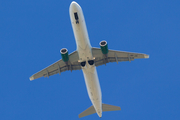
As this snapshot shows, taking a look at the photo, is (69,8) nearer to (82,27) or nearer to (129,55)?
(82,27)

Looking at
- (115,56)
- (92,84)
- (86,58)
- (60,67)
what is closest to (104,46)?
(86,58)

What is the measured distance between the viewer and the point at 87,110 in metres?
46.5

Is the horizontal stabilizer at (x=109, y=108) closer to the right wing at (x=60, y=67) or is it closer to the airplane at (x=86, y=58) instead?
the airplane at (x=86, y=58)

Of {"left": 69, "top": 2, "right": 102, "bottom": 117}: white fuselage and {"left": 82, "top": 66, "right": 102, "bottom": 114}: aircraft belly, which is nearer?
{"left": 69, "top": 2, "right": 102, "bottom": 117}: white fuselage

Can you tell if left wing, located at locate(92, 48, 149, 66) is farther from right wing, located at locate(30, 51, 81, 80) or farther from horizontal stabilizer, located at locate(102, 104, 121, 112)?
horizontal stabilizer, located at locate(102, 104, 121, 112)

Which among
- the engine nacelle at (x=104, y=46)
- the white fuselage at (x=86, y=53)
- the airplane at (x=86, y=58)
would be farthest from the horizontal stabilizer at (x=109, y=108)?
the engine nacelle at (x=104, y=46)

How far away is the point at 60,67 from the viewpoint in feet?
143

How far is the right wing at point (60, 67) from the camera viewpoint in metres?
41.4

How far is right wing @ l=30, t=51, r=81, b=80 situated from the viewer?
41.4 metres

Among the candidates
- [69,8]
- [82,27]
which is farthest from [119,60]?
[69,8]

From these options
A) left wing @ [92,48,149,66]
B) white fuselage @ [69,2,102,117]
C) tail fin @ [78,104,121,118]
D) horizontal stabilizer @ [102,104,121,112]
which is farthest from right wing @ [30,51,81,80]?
horizontal stabilizer @ [102,104,121,112]

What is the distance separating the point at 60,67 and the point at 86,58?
5.96 metres

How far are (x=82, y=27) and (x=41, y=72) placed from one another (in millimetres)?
11508

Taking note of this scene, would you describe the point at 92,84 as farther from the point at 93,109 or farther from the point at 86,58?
the point at 93,109
